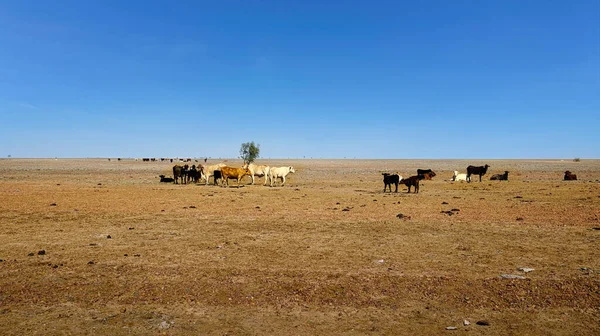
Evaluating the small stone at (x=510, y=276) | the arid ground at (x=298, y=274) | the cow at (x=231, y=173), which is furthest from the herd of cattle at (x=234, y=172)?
the small stone at (x=510, y=276)

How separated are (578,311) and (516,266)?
84.7 inches

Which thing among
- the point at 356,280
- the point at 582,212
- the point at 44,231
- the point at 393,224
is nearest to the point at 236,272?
the point at 356,280

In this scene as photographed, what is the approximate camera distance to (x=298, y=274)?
25.4ft

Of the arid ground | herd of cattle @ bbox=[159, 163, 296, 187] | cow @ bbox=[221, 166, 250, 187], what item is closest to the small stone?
the arid ground

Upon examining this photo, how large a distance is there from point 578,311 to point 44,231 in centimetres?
1365

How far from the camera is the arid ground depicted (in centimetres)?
575

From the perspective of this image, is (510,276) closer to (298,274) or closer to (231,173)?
(298,274)

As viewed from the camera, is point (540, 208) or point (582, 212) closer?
point (582, 212)

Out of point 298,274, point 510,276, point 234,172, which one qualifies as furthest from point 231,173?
point 510,276

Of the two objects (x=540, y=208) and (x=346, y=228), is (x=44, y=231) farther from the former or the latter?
(x=540, y=208)

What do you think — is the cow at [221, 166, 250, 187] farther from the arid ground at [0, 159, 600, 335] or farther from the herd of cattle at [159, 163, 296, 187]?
the arid ground at [0, 159, 600, 335]

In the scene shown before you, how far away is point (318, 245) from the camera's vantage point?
1012cm

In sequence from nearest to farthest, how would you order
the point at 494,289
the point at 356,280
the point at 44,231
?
the point at 494,289, the point at 356,280, the point at 44,231

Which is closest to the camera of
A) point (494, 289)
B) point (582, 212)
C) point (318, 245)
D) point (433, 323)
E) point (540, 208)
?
point (433, 323)
